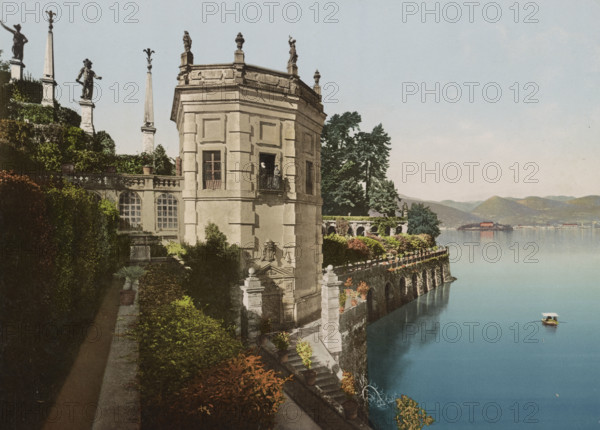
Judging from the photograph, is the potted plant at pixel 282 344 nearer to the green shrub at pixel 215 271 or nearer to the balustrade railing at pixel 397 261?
the green shrub at pixel 215 271

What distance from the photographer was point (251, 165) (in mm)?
16875

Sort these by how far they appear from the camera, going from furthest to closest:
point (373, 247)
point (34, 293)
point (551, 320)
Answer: point (551, 320) → point (373, 247) → point (34, 293)

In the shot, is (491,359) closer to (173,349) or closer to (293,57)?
(293,57)

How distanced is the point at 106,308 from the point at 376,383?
20.6 metres

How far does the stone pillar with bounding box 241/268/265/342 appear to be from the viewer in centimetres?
1550

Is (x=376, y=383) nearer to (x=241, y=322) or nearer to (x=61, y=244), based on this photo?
(x=241, y=322)

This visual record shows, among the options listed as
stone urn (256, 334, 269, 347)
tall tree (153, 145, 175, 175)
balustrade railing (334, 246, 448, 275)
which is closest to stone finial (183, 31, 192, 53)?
tall tree (153, 145, 175, 175)

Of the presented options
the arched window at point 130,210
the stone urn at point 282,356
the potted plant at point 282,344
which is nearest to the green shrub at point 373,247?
the potted plant at point 282,344

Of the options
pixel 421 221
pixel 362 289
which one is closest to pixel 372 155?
pixel 421 221

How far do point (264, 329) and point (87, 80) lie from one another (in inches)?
1148

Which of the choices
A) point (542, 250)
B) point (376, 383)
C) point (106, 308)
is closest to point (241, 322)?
point (106, 308)

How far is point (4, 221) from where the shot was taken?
6977mm

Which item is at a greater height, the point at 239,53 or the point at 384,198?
the point at 239,53

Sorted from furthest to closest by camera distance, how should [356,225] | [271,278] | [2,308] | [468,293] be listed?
[468,293] → [356,225] → [271,278] → [2,308]
